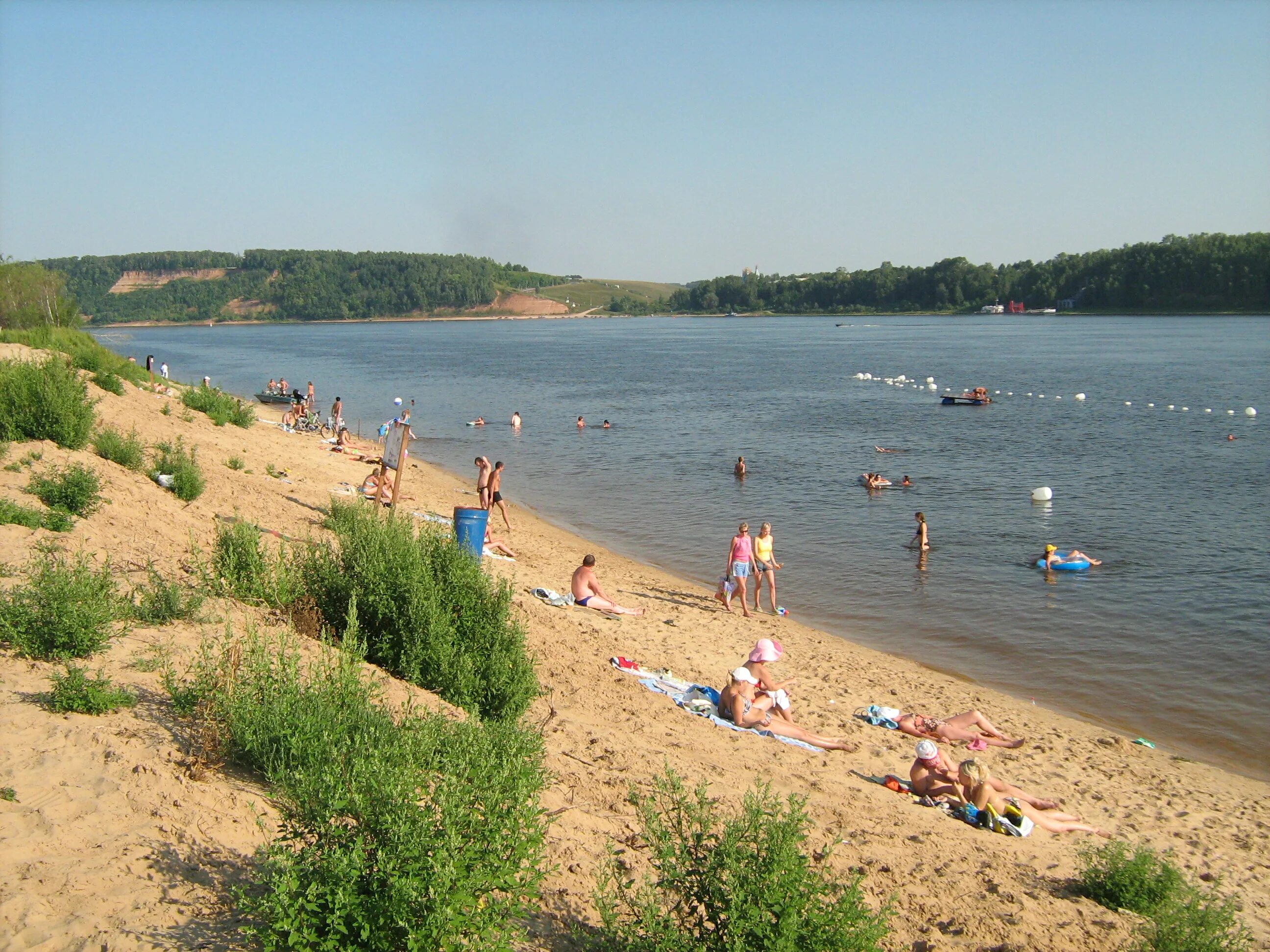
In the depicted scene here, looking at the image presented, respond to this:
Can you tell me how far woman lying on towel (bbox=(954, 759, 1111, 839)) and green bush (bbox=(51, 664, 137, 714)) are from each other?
6.29 metres

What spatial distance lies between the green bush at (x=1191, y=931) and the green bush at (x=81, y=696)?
600cm

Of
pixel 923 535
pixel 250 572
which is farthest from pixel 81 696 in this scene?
pixel 923 535

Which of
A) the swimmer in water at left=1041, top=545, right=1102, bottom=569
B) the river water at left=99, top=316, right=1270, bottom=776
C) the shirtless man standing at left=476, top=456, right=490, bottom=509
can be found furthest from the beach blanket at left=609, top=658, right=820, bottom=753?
the swimmer in water at left=1041, top=545, right=1102, bottom=569

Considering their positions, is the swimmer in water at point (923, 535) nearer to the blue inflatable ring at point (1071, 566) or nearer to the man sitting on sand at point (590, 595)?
the blue inflatable ring at point (1071, 566)

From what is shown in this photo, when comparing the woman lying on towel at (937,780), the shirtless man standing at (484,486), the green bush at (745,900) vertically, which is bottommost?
the woman lying on towel at (937,780)

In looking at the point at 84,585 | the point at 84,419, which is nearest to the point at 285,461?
the point at 84,419

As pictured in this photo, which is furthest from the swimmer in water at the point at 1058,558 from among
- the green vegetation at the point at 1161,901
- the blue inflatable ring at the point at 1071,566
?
the green vegetation at the point at 1161,901

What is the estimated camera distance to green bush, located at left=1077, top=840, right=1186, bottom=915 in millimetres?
5668

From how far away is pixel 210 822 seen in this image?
489 cm

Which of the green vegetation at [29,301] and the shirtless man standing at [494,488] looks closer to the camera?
the shirtless man standing at [494,488]

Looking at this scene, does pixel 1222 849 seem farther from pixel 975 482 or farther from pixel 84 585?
pixel 975 482

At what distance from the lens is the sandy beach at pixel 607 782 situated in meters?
4.50

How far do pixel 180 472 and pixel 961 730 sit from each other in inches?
404

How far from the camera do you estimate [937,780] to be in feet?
25.8
